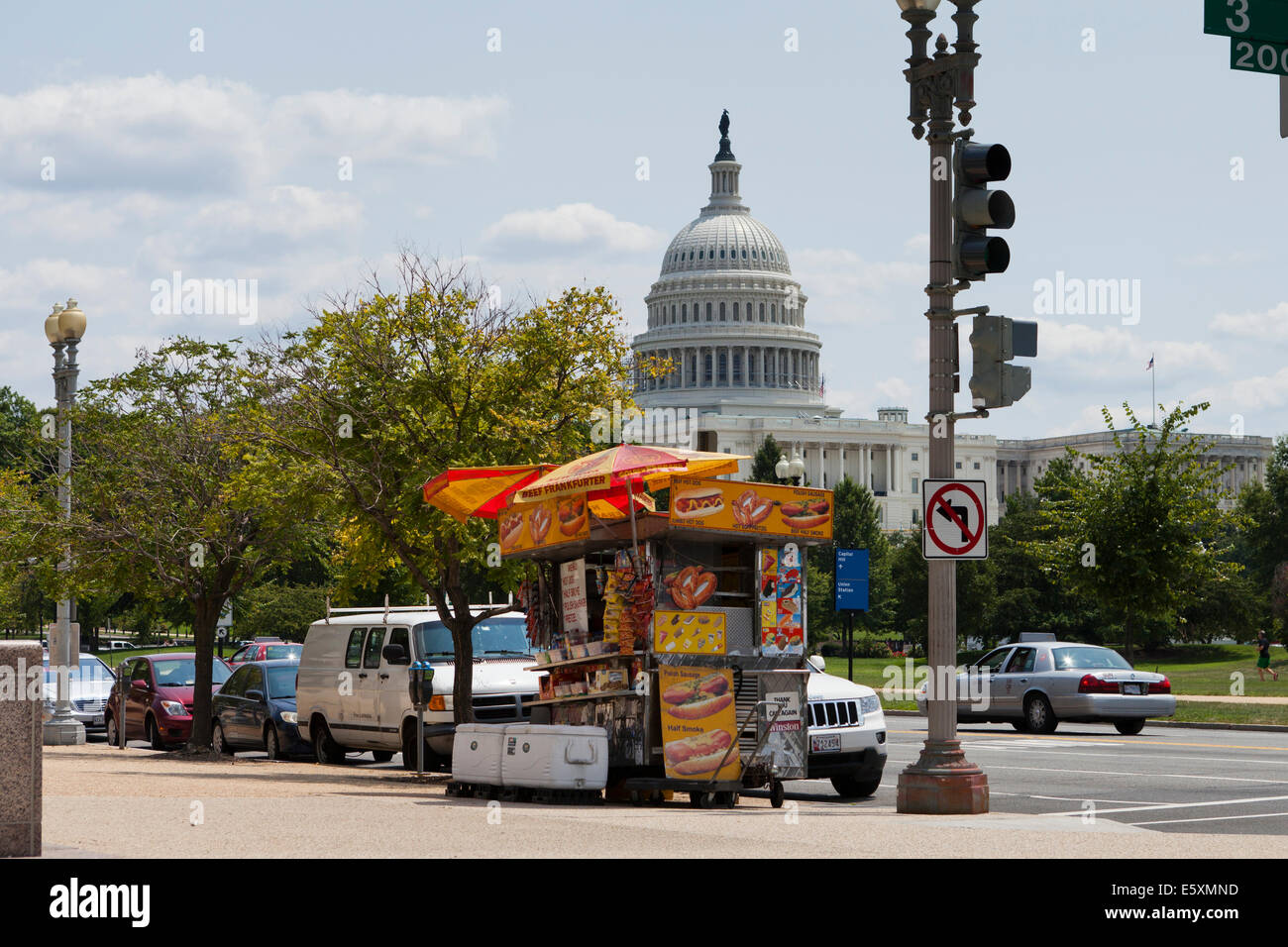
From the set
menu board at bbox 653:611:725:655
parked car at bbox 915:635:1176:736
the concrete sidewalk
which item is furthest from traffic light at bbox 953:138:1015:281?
parked car at bbox 915:635:1176:736

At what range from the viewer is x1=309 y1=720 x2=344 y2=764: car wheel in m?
23.3

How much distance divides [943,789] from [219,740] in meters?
15.7

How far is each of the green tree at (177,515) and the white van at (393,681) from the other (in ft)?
8.69

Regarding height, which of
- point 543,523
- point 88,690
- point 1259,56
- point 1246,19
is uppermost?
point 1246,19

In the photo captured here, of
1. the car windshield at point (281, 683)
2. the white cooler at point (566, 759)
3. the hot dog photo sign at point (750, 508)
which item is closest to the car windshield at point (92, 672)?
the car windshield at point (281, 683)

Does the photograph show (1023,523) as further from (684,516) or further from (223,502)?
(684,516)

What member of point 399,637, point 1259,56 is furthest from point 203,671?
point 1259,56

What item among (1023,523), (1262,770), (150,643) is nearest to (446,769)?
(1262,770)

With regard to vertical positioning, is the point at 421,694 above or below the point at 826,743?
above

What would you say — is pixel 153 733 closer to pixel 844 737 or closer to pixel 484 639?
pixel 484 639

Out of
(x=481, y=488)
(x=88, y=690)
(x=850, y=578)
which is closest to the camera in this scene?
(x=481, y=488)

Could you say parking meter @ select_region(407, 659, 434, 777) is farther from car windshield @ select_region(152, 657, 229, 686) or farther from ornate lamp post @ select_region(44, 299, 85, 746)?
car windshield @ select_region(152, 657, 229, 686)

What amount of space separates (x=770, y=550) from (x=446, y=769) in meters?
7.17

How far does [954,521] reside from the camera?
1398cm
